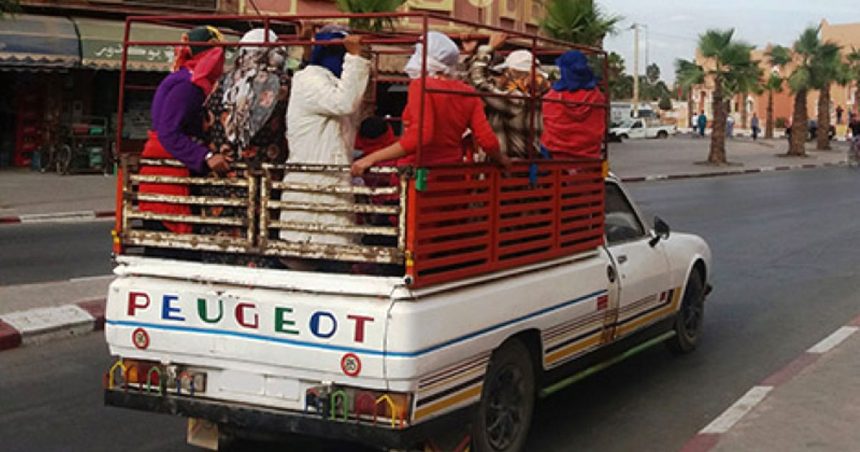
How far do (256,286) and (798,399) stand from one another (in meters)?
3.59

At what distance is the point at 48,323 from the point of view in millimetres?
7934

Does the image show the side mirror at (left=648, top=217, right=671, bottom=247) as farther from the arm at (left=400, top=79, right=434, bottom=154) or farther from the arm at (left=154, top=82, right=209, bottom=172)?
the arm at (left=154, top=82, right=209, bottom=172)

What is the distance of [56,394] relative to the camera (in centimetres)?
642

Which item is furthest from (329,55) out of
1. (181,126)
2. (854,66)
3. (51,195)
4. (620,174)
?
(854,66)

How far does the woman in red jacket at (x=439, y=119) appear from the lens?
470 cm

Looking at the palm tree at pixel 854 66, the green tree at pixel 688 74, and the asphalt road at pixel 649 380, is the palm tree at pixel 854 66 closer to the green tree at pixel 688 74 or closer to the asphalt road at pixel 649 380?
the green tree at pixel 688 74

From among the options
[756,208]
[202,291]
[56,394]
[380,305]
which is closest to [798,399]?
[380,305]

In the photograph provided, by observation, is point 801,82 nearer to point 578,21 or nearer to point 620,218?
point 578,21

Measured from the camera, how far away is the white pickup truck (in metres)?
4.27

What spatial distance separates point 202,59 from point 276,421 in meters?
2.10

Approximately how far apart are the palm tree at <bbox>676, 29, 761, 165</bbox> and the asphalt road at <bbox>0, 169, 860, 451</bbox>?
25.3 meters

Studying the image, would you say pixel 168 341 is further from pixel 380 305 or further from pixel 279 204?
pixel 380 305

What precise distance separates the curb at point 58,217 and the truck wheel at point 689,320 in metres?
12.0

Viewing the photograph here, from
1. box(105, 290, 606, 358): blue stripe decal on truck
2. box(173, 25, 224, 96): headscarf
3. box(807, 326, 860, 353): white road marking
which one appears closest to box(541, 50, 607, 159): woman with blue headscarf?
box(105, 290, 606, 358): blue stripe decal on truck
